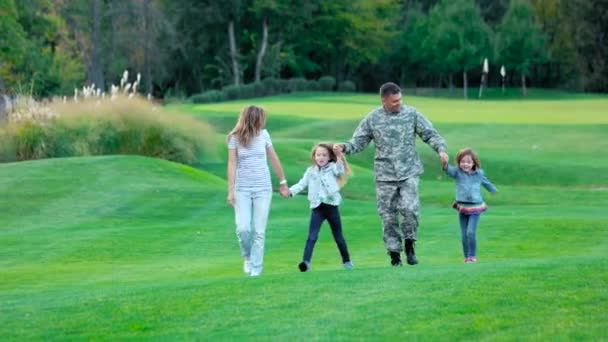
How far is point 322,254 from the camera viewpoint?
612 inches

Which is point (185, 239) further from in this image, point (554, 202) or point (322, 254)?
point (554, 202)

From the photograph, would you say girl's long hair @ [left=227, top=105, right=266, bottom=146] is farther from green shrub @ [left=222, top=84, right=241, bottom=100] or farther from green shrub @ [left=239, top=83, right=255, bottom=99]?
green shrub @ [left=239, top=83, right=255, bottom=99]

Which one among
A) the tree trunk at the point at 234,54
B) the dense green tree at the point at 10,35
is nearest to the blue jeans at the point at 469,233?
the dense green tree at the point at 10,35

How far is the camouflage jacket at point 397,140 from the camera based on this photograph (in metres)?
11.9

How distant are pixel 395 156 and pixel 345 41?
76.9 m

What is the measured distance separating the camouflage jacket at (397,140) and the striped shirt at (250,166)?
3.75 feet

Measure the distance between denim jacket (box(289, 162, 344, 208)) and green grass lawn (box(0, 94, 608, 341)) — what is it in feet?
2.68

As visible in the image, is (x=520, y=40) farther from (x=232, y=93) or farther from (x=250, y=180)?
(x=250, y=180)

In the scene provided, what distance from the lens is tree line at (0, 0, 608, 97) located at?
8019 centimetres

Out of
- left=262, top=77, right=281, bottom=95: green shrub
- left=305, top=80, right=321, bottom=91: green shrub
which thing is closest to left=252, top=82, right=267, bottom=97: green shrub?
left=262, top=77, right=281, bottom=95: green shrub

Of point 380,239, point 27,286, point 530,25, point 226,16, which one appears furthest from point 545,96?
point 27,286

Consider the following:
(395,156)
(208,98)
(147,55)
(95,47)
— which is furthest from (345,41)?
(395,156)

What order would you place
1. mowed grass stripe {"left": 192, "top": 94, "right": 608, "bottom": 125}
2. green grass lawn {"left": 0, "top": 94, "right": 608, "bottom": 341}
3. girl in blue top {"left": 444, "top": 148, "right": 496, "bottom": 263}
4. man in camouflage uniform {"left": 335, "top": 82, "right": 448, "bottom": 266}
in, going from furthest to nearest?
mowed grass stripe {"left": 192, "top": 94, "right": 608, "bottom": 125} → girl in blue top {"left": 444, "top": 148, "right": 496, "bottom": 263} → man in camouflage uniform {"left": 335, "top": 82, "right": 448, "bottom": 266} → green grass lawn {"left": 0, "top": 94, "right": 608, "bottom": 341}

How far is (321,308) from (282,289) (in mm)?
930
